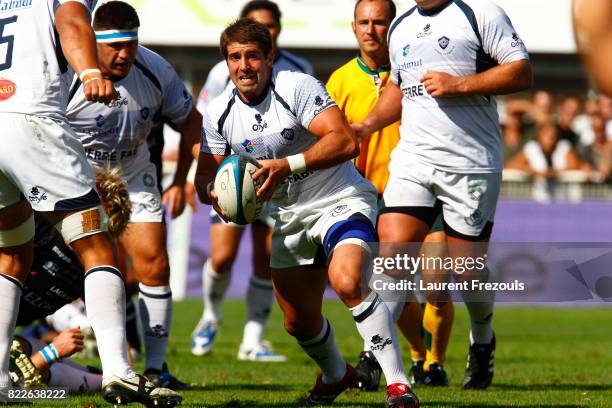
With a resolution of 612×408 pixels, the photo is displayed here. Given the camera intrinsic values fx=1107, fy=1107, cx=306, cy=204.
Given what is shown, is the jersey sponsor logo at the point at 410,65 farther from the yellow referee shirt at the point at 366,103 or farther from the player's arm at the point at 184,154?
the player's arm at the point at 184,154

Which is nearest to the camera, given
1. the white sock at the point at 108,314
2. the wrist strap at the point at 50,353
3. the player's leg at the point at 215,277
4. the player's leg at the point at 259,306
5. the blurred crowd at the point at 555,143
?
the white sock at the point at 108,314

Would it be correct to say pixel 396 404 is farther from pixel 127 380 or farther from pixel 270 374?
pixel 270 374

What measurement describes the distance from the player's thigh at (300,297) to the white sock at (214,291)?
166 inches

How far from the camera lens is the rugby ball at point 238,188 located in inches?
244

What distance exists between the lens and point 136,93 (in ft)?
26.5

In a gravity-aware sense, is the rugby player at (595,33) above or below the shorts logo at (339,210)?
above

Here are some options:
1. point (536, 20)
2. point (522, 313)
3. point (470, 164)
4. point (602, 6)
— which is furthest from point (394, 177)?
point (536, 20)

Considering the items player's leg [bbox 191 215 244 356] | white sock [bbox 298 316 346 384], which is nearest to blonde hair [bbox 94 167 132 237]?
white sock [bbox 298 316 346 384]

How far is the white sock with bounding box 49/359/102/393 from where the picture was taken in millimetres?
7191

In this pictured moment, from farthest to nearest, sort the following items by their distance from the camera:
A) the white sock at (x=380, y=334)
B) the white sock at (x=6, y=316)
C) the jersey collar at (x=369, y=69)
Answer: the jersey collar at (x=369, y=69) → the white sock at (x=6, y=316) → the white sock at (x=380, y=334)

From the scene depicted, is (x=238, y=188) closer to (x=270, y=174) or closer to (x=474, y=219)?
(x=270, y=174)

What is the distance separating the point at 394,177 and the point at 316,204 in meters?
1.31

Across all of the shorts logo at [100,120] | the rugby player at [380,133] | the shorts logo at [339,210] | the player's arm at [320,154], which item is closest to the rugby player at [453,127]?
the rugby player at [380,133]

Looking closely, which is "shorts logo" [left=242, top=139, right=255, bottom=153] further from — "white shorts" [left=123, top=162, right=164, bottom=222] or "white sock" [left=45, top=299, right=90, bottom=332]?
"white sock" [left=45, top=299, right=90, bottom=332]
